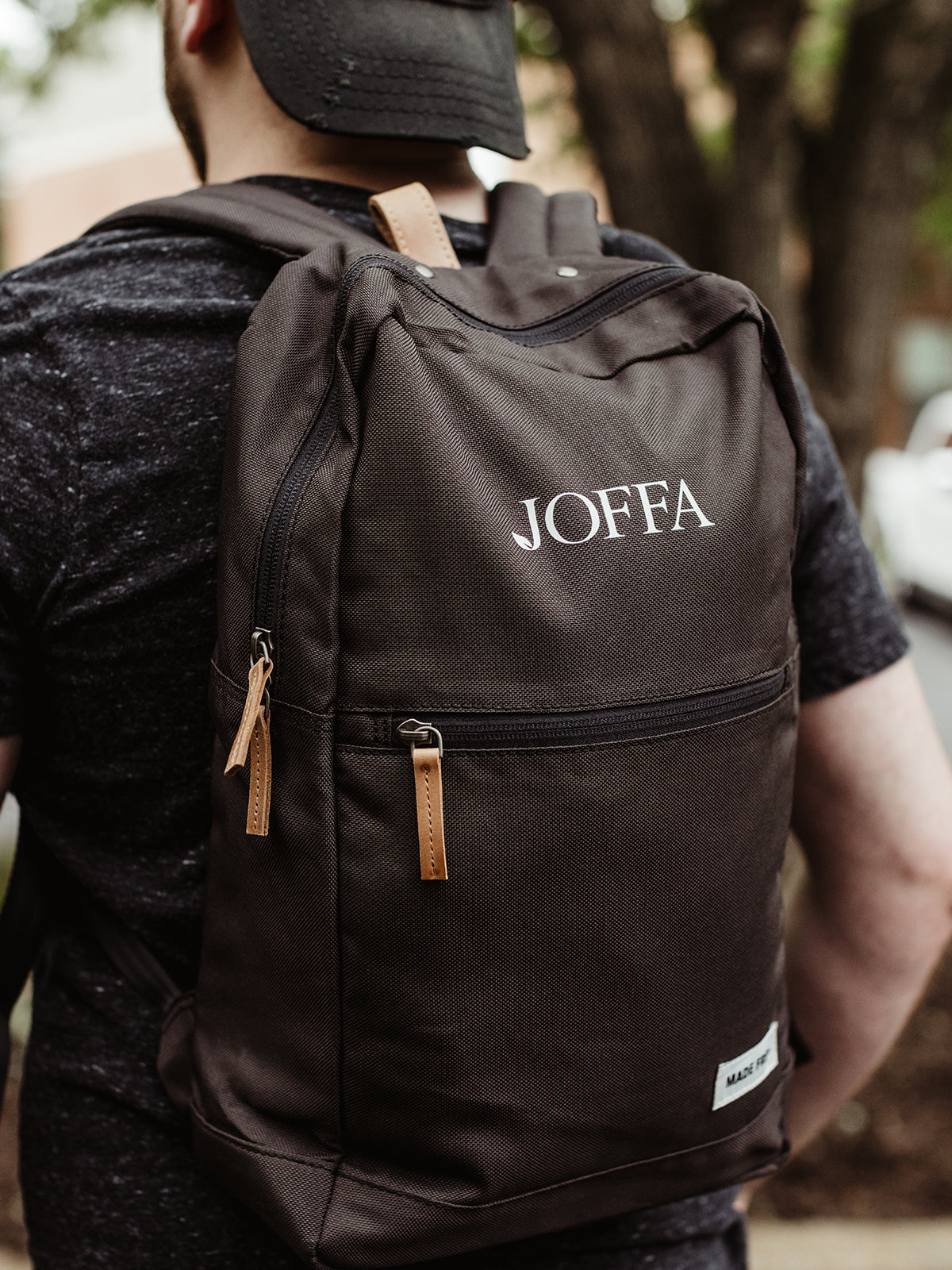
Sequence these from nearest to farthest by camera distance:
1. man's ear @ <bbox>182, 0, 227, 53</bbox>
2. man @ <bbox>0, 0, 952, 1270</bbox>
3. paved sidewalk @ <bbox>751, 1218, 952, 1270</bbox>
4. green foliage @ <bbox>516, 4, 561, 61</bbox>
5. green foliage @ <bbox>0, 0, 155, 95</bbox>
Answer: man @ <bbox>0, 0, 952, 1270</bbox> < man's ear @ <bbox>182, 0, 227, 53</bbox> < paved sidewalk @ <bbox>751, 1218, 952, 1270</bbox> < green foliage @ <bbox>516, 4, 561, 61</bbox> < green foliage @ <bbox>0, 0, 155, 95</bbox>

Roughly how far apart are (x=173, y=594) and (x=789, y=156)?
2.69 meters

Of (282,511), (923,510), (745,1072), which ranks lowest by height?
(923,510)

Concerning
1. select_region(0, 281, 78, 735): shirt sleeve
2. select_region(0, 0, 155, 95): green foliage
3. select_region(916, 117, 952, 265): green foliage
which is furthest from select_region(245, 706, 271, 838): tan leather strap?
select_region(916, 117, 952, 265): green foliage

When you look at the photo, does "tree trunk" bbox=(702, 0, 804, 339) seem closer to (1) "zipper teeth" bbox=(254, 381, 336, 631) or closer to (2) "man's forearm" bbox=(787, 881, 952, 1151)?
(2) "man's forearm" bbox=(787, 881, 952, 1151)

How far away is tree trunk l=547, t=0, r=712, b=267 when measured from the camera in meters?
2.64

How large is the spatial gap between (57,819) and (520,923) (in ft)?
1.67

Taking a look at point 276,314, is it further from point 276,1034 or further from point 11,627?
point 276,1034

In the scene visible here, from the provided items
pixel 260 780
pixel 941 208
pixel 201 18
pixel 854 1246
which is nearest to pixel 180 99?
pixel 201 18

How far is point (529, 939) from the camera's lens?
0.98 metres

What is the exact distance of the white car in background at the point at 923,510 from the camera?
374 inches

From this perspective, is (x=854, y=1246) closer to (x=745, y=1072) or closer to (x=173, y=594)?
(x=745, y=1072)

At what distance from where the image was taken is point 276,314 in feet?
3.28

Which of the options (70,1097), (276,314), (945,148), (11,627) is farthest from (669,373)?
(945,148)

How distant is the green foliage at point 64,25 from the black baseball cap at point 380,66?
3.01 metres
